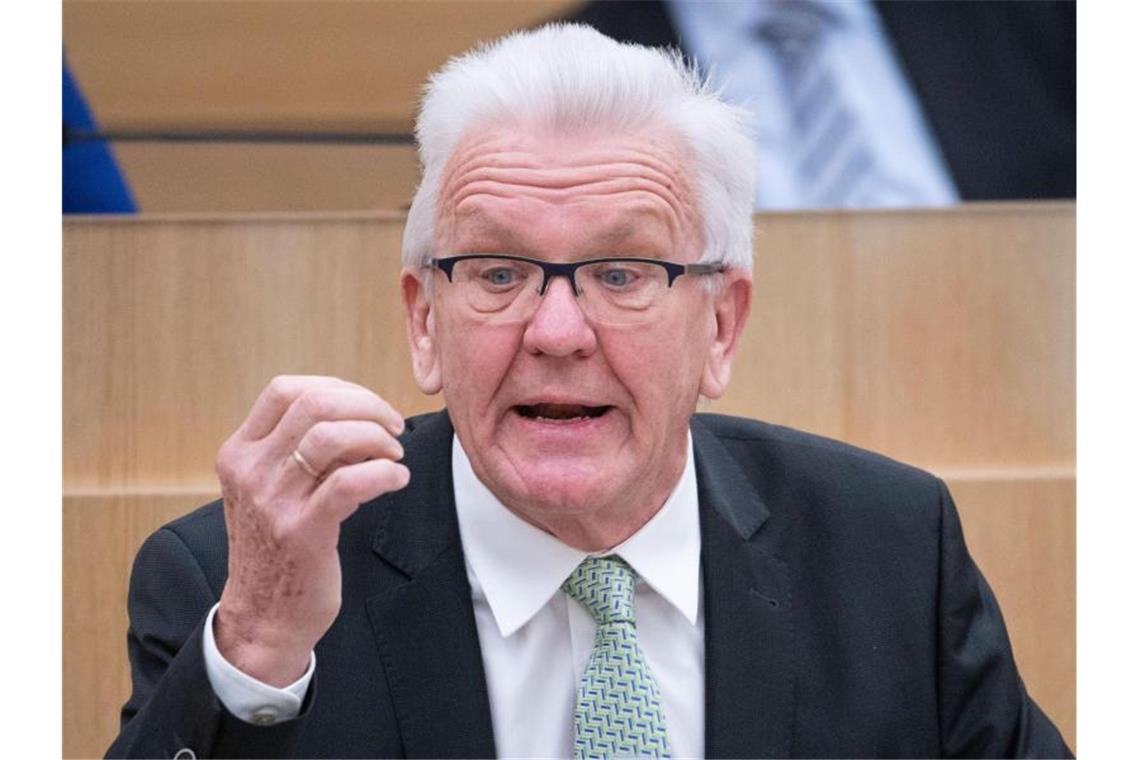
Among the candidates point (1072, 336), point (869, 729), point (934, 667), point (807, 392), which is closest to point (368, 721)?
point (869, 729)

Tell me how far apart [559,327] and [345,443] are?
34cm

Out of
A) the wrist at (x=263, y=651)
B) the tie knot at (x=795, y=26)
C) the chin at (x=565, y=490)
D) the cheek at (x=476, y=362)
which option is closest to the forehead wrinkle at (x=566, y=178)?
the cheek at (x=476, y=362)

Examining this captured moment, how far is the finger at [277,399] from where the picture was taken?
1283 millimetres

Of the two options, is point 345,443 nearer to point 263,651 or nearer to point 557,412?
point 263,651

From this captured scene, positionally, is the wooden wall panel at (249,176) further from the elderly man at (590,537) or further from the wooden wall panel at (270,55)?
the elderly man at (590,537)

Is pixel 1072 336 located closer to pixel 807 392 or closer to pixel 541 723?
pixel 807 392

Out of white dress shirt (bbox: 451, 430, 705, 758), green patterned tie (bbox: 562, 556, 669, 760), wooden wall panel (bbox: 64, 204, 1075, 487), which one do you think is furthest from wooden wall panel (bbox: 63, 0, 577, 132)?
green patterned tie (bbox: 562, 556, 669, 760)

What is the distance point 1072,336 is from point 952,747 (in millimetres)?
906

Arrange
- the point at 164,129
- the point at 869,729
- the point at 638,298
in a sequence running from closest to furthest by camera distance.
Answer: the point at 638,298 < the point at 869,729 < the point at 164,129

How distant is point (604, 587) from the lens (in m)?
1.64

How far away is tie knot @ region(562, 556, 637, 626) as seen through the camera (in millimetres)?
1626

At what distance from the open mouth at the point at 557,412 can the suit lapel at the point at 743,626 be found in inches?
11.1

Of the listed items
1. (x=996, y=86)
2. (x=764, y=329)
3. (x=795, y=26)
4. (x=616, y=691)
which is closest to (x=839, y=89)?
(x=795, y=26)

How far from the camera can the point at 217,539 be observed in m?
1.66
